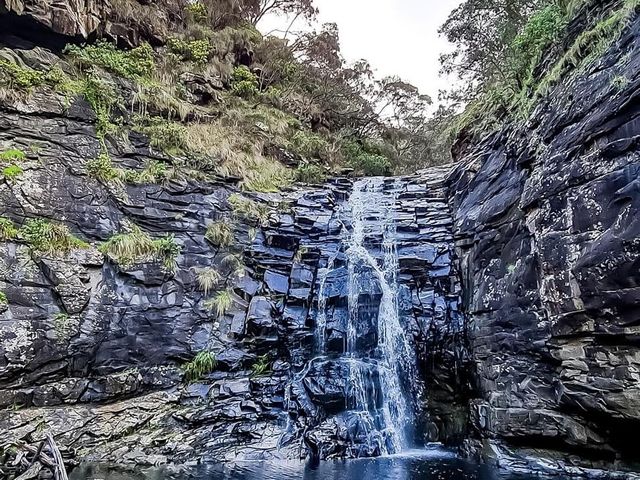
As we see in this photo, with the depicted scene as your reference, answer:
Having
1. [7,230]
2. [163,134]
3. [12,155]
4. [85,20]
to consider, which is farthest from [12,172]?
[85,20]

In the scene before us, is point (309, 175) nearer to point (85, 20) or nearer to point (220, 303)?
point (220, 303)

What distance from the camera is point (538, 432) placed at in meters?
7.14

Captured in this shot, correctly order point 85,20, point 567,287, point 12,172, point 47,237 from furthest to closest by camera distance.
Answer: point 85,20 < point 12,172 < point 47,237 < point 567,287

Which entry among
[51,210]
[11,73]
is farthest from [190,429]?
[11,73]

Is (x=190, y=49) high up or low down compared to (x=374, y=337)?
up

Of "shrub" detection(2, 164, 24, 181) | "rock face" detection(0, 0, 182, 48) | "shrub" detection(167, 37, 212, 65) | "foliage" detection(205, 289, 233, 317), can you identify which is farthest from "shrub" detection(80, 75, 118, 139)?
"foliage" detection(205, 289, 233, 317)

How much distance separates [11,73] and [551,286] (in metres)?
11.9

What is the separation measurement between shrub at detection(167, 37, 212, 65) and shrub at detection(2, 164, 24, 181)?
7.38 meters

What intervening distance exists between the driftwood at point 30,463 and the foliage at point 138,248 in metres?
3.79

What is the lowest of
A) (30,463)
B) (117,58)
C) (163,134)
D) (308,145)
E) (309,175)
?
(30,463)

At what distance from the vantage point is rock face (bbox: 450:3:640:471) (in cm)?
609

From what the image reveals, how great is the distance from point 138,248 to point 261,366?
148 inches

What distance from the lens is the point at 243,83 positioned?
1570 cm

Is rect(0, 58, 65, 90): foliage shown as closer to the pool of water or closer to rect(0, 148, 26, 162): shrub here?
rect(0, 148, 26, 162): shrub
